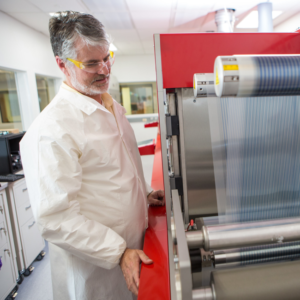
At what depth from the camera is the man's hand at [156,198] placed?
113 centimetres

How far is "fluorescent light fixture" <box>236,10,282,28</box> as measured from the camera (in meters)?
3.58

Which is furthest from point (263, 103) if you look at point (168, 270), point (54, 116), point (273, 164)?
point (54, 116)

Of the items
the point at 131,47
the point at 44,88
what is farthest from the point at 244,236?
the point at 131,47

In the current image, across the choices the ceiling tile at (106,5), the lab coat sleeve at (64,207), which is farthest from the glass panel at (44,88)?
the lab coat sleeve at (64,207)

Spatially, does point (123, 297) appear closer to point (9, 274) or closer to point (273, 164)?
point (273, 164)

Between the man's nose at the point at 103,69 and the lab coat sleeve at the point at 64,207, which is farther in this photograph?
the man's nose at the point at 103,69

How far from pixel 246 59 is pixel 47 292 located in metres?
2.16

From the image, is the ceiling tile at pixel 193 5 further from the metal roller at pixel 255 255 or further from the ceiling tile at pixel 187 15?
the metal roller at pixel 255 255

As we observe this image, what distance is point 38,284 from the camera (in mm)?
1923

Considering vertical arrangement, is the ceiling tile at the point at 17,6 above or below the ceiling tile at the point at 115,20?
below

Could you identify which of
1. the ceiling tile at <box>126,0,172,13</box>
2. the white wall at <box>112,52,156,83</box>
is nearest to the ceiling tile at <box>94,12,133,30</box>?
the ceiling tile at <box>126,0,172,13</box>

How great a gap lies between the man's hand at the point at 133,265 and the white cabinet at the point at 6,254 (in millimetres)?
1473

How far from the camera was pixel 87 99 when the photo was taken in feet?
2.82

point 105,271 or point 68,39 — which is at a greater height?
point 68,39
